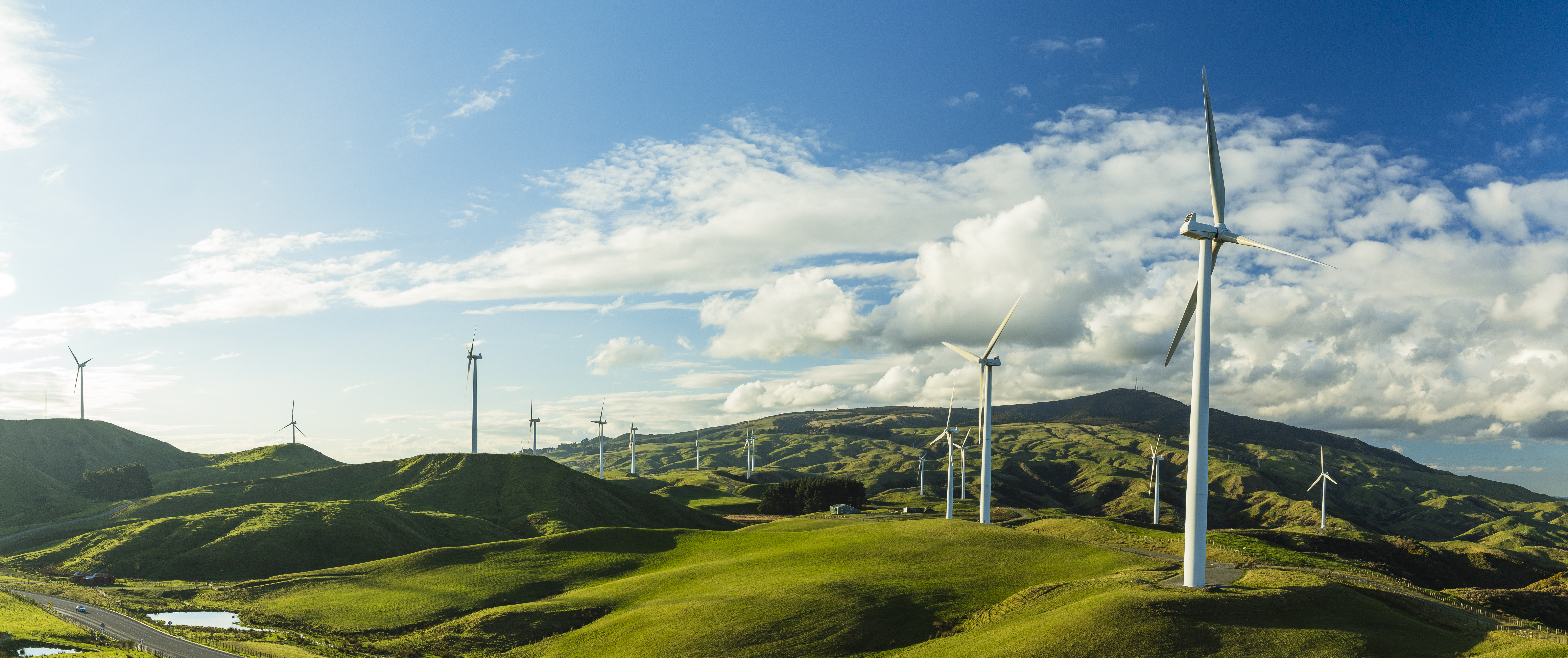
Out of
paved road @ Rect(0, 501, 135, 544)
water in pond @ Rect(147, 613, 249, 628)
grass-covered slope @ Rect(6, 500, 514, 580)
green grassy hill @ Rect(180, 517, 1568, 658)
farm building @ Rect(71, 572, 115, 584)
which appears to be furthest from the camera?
paved road @ Rect(0, 501, 135, 544)

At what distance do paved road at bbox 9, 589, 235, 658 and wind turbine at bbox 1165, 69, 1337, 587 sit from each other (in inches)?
3071

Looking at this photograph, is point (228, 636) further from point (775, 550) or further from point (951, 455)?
point (951, 455)

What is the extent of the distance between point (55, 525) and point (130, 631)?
112988 mm

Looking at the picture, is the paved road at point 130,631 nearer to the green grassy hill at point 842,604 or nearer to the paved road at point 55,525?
the green grassy hill at point 842,604

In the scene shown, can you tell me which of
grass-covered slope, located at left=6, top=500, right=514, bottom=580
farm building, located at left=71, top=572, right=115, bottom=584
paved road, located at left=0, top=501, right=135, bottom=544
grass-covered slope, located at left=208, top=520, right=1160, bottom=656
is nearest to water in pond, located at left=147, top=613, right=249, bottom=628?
grass-covered slope, located at left=208, top=520, right=1160, bottom=656

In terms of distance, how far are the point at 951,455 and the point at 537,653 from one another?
112 m

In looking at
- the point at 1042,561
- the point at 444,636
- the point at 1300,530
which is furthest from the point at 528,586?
the point at 1300,530

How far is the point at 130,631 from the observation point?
73938 millimetres

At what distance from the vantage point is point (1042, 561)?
93625mm

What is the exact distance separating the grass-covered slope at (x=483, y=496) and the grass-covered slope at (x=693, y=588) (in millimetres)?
47677

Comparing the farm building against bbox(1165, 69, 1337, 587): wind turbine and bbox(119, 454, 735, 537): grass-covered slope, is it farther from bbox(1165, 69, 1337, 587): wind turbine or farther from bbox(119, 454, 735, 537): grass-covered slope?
bbox(1165, 69, 1337, 587): wind turbine

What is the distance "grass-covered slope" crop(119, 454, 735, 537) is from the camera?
6521 inches

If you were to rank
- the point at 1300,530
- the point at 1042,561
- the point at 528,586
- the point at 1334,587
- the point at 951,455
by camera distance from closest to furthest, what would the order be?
the point at 1334,587
the point at 1042,561
the point at 528,586
the point at 1300,530
the point at 951,455

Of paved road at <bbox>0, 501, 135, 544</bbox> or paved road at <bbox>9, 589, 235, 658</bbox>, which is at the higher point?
paved road at <bbox>9, 589, 235, 658</bbox>
